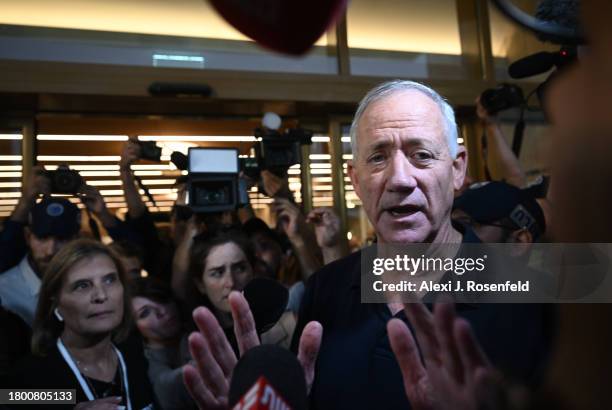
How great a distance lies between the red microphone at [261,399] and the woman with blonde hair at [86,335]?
106cm

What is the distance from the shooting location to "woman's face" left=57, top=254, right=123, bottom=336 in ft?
5.15

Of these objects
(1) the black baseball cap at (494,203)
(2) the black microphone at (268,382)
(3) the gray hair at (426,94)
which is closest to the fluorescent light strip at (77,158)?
(1) the black baseball cap at (494,203)

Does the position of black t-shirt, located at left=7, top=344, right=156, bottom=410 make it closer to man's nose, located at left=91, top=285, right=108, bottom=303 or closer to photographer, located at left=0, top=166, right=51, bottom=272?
man's nose, located at left=91, top=285, right=108, bottom=303

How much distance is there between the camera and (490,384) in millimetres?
323

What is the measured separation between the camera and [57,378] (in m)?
1.42

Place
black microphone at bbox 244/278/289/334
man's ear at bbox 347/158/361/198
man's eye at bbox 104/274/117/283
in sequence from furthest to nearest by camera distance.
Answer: man's eye at bbox 104/274/117/283 → man's ear at bbox 347/158/361/198 → black microphone at bbox 244/278/289/334

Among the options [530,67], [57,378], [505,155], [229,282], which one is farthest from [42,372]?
[505,155]

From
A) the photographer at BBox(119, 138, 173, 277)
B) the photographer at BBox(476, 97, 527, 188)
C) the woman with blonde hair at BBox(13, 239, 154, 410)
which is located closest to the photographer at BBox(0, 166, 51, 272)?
the photographer at BBox(119, 138, 173, 277)

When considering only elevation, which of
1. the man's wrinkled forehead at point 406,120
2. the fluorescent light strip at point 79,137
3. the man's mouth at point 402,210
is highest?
the fluorescent light strip at point 79,137

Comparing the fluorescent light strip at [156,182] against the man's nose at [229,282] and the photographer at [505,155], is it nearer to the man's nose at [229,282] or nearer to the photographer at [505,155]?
the man's nose at [229,282]

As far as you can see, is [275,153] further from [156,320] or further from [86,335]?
[86,335]

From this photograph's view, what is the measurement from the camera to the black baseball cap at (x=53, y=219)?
1.99m

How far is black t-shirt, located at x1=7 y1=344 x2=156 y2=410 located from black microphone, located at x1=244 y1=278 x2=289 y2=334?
2.62 feet

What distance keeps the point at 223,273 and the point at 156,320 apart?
0.99 ft
